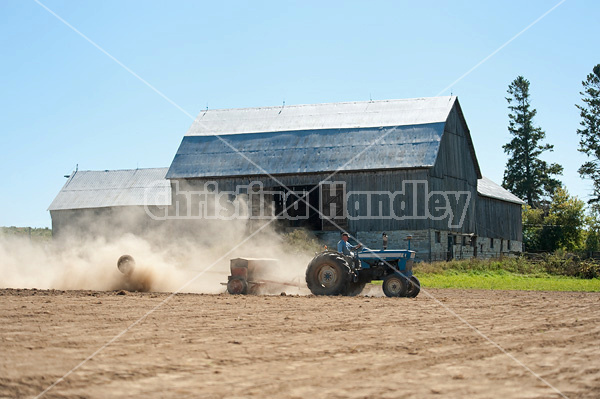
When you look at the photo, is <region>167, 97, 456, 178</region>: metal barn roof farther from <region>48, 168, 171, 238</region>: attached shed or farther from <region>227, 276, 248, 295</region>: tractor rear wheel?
<region>227, 276, 248, 295</region>: tractor rear wheel

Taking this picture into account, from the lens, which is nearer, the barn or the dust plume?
the dust plume

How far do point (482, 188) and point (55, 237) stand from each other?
30385 millimetres

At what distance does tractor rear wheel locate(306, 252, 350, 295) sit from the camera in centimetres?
1892

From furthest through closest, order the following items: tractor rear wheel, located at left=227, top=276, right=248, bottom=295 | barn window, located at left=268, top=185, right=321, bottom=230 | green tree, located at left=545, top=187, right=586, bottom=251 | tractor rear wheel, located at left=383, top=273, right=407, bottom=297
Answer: green tree, located at left=545, top=187, right=586, bottom=251, barn window, located at left=268, top=185, right=321, bottom=230, tractor rear wheel, located at left=227, top=276, right=248, bottom=295, tractor rear wheel, located at left=383, top=273, right=407, bottom=297

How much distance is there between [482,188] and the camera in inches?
→ 1890

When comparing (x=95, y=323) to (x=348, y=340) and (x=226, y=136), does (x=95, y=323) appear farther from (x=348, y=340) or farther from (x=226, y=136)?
(x=226, y=136)

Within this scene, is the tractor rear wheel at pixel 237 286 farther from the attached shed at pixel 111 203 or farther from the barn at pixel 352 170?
the attached shed at pixel 111 203

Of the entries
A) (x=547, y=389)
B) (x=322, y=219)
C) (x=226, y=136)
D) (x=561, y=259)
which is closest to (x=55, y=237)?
(x=226, y=136)

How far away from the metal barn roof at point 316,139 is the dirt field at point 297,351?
2378 cm

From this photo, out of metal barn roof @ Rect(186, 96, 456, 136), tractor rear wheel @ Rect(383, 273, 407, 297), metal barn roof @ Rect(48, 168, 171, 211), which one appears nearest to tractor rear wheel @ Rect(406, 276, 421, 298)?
tractor rear wheel @ Rect(383, 273, 407, 297)

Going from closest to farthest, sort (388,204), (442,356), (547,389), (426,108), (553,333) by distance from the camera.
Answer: (547,389) < (442,356) < (553,333) < (388,204) < (426,108)

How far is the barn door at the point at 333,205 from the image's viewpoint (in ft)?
127

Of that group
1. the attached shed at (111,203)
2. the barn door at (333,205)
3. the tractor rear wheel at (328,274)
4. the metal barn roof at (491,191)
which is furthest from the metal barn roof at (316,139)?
the tractor rear wheel at (328,274)

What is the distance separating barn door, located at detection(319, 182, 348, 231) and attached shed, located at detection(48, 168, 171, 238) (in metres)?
13.5
